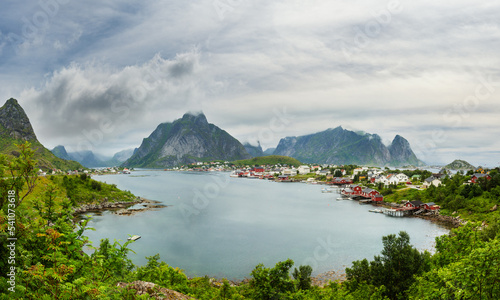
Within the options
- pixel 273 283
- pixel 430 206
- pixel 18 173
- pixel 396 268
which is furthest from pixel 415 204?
pixel 18 173

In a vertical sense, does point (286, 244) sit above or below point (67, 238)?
below

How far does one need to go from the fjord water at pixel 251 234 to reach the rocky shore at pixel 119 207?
253cm

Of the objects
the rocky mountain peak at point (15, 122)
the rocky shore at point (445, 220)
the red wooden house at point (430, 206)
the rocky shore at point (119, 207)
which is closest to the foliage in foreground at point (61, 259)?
the rocky shore at point (445, 220)

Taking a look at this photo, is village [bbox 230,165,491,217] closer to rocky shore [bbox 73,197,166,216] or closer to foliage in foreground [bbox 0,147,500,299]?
rocky shore [bbox 73,197,166,216]

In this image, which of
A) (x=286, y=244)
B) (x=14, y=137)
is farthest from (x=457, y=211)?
(x=14, y=137)

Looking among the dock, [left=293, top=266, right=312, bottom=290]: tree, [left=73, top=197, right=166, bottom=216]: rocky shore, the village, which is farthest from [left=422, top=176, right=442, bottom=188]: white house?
[left=73, top=197, right=166, bottom=216]: rocky shore

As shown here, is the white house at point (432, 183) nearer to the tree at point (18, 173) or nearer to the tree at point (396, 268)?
the tree at point (396, 268)

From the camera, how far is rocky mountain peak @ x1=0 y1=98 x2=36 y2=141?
520 feet

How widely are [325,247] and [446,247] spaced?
80.4 ft

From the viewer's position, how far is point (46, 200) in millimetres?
6180

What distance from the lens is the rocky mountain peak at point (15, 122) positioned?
520 ft

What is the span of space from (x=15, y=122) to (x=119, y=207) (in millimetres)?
156262

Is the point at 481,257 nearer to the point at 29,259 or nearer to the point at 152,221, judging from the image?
the point at 29,259

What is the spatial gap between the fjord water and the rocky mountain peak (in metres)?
150
